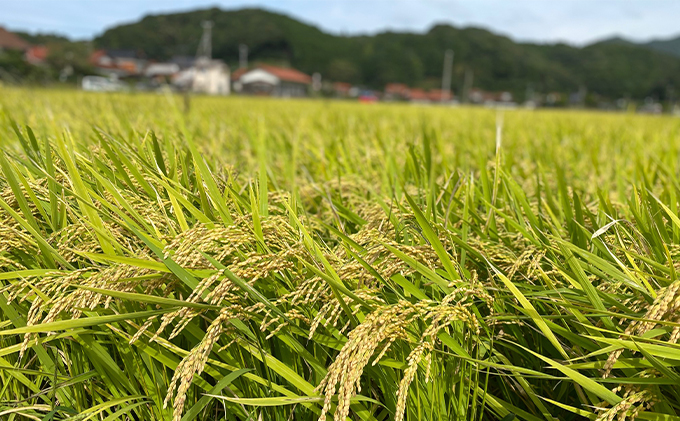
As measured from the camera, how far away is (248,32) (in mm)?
86375

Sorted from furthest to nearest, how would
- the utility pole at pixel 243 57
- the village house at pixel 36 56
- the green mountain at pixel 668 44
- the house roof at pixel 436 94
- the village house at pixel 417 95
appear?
the green mountain at pixel 668 44
the house roof at pixel 436 94
the village house at pixel 417 95
the utility pole at pixel 243 57
the village house at pixel 36 56

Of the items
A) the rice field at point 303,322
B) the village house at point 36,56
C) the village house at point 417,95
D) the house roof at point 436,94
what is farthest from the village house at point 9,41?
the rice field at point 303,322

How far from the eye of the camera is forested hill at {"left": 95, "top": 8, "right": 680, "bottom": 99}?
76.6 m

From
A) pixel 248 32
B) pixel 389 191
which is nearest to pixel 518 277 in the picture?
pixel 389 191

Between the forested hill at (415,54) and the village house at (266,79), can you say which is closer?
the village house at (266,79)

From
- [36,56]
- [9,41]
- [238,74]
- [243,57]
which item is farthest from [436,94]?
[9,41]

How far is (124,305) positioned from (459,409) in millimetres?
812

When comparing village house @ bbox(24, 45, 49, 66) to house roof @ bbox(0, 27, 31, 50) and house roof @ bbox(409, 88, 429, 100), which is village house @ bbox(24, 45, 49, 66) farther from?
house roof @ bbox(409, 88, 429, 100)

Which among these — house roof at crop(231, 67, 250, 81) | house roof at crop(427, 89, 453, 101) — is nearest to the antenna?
house roof at crop(231, 67, 250, 81)

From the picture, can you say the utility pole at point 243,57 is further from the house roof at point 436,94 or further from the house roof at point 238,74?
the house roof at point 436,94

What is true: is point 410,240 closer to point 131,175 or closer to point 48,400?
point 131,175

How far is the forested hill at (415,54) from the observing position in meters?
76.6

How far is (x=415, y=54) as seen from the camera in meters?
93.8

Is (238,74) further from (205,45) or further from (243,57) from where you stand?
(205,45)
